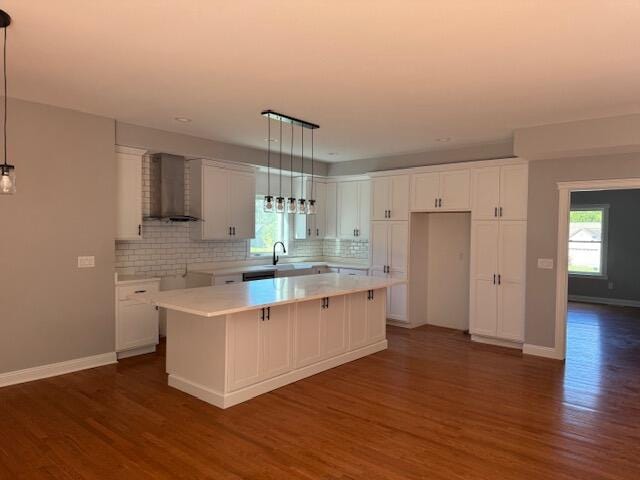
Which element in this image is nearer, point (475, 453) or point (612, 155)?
point (475, 453)

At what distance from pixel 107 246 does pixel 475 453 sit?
13.5ft

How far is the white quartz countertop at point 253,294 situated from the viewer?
3.48m

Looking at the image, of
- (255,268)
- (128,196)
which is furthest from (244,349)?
(255,268)

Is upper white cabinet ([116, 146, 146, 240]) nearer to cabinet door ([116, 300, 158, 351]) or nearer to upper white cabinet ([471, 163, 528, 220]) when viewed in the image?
cabinet door ([116, 300, 158, 351])

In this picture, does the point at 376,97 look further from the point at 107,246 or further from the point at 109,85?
the point at 107,246

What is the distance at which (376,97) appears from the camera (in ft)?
13.4

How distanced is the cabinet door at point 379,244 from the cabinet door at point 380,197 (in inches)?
5.6

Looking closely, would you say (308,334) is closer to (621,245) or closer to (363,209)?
(363,209)

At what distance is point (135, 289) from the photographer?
5.19 m

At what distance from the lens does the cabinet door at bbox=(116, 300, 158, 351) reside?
509 centimetres

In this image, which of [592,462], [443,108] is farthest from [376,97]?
[592,462]

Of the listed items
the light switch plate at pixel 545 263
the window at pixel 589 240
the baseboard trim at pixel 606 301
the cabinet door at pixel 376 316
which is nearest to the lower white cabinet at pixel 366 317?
the cabinet door at pixel 376 316

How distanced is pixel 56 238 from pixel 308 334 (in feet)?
8.96

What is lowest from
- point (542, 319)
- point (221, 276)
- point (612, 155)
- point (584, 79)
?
point (542, 319)
